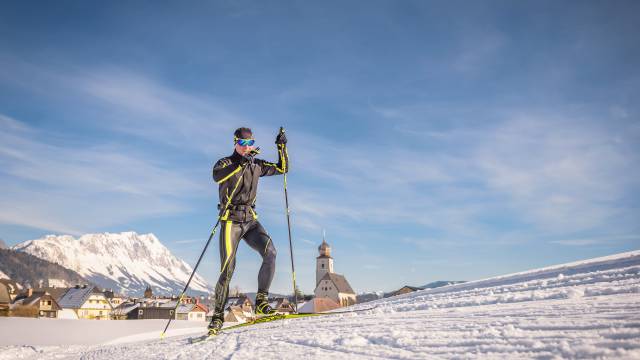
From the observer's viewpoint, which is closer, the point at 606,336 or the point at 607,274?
the point at 606,336

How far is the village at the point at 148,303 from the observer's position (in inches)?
2080

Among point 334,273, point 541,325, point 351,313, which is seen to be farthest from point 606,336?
point 334,273

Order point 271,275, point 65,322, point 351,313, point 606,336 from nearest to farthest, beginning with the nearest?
point 606,336, point 351,313, point 271,275, point 65,322

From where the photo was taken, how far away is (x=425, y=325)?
4.54 m

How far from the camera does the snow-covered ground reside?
128 inches

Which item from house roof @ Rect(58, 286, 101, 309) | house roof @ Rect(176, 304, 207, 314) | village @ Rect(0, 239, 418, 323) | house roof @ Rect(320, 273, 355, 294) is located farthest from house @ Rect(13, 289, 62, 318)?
house roof @ Rect(320, 273, 355, 294)

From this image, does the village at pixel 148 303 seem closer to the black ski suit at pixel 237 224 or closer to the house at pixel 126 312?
the house at pixel 126 312

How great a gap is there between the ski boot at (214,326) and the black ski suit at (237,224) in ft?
0.25

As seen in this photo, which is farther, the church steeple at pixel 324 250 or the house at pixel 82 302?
the church steeple at pixel 324 250

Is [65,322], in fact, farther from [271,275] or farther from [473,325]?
[473,325]

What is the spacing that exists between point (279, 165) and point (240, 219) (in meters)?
1.33

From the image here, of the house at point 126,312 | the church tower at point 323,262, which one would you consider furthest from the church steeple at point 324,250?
the house at point 126,312

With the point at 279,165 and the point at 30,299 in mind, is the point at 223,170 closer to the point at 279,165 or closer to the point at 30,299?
the point at 279,165

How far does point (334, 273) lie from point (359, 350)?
446ft
